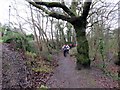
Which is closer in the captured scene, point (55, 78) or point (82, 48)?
point (55, 78)

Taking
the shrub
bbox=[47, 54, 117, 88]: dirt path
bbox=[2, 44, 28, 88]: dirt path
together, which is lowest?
bbox=[47, 54, 117, 88]: dirt path

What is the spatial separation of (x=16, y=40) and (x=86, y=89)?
387 inches

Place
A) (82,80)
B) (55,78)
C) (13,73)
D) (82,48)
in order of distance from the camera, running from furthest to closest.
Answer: (82,48)
(55,78)
(82,80)
(13,73)

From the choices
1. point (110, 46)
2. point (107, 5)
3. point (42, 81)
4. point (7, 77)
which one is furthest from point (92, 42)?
point (7, 77)

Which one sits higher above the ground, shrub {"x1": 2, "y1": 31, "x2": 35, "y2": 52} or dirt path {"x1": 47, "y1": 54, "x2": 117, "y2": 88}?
shrub {"x1": 2, "y1": 31, "x2": 35, "y2": 52}

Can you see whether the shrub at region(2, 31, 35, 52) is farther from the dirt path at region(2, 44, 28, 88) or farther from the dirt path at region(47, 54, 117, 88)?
the dirt path at region(47, 54, 117, 88)

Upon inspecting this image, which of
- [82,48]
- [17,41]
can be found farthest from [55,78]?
[17,41]

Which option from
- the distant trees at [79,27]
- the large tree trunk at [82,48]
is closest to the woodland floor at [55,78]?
the large tree trunk at [82,48]

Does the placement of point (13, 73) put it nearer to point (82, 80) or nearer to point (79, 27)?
point (82, 80)

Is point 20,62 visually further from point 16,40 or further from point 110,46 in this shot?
point 110,46

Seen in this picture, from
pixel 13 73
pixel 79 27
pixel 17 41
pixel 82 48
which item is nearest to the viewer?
pixel 13 73

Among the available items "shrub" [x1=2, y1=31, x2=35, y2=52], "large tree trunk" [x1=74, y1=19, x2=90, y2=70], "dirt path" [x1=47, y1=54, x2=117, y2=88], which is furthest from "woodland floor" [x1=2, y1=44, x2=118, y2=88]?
"shrub" [x1=2, y1=31, x2=35, y2=52]

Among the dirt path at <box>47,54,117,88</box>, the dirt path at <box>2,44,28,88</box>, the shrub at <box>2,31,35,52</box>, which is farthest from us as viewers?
the shrub at <box>2,31,35,52</box>

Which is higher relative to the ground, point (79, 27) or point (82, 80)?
point (79, 27)
